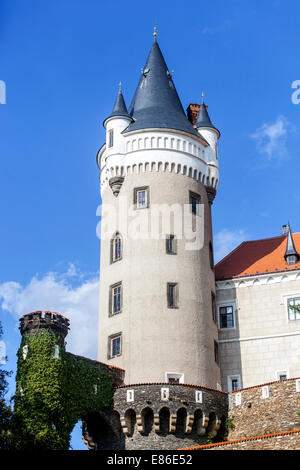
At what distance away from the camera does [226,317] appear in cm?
4756

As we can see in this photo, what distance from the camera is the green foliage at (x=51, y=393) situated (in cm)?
3612

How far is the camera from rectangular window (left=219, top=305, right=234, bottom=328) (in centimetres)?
4734

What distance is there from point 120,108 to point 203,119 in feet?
18.4

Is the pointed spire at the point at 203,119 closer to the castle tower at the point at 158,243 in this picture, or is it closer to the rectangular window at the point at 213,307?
the castle tower at the point at 158,243

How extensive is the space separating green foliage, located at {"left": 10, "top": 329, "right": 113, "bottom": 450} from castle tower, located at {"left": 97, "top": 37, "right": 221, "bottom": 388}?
2.74 m

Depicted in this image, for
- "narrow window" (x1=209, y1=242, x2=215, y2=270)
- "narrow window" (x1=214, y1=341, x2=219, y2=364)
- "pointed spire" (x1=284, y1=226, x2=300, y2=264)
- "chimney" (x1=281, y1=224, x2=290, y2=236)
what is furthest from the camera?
"chimney" (x1=281, y1=224, x2=290, y2=236)

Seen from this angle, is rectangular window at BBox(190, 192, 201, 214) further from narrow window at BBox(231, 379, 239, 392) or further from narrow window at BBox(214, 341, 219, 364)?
narrow window at BBox(231, 379, 239, 392)

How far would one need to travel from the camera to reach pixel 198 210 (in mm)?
47188

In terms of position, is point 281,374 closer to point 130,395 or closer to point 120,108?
point 130,395

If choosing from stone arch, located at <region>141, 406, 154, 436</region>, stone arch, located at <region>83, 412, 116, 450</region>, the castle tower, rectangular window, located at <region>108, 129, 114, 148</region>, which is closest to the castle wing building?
the castle tower

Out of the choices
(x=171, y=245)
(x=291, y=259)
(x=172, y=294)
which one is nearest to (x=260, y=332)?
(x=291, y=259)

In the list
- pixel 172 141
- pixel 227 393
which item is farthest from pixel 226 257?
pixel 227 393
